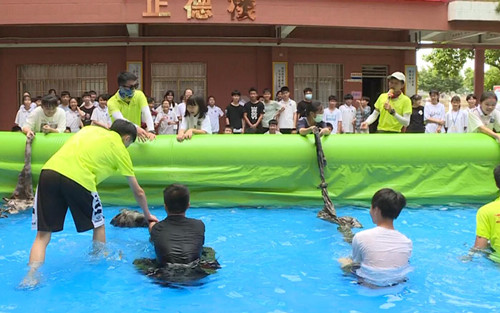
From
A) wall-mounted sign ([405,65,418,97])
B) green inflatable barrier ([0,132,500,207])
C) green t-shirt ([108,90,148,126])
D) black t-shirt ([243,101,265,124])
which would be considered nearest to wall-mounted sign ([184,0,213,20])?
black t-shirt ([243,101,265,124])

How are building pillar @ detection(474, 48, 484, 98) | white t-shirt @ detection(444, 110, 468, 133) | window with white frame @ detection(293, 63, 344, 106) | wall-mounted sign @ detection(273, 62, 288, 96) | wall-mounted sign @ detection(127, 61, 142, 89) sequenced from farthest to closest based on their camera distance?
1. building pillar @ detection(474, 48, 484, 98)
2. window with white frame @ detection(293, 63, 344, 106)
3. wall-mounted sign @ detection(273, 62, 288, 96)
4. wall-mounted sign @ detection(127, 61, 142, 89)
5. white t-shirt @ detection(444, 110, 468, 133)

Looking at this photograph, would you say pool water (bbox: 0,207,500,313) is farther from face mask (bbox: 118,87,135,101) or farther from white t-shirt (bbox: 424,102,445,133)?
white t-shirt (bbox: 424,102,445,133)

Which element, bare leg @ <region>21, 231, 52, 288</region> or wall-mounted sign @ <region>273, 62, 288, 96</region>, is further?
wall-mounted sign @ <region>273, 62, 288, 96</region>

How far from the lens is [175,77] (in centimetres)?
1200

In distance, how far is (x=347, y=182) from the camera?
581 cm

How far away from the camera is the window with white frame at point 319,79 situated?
12438mm

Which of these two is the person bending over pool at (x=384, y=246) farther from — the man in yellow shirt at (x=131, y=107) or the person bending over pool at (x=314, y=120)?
the man in yellow shirt at (x=131, y=107)

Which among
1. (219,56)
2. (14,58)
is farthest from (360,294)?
(14,58)

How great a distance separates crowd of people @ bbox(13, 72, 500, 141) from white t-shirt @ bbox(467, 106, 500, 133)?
11 mm

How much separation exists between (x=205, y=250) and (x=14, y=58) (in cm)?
1017

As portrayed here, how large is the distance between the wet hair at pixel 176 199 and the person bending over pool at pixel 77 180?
1.16 feet

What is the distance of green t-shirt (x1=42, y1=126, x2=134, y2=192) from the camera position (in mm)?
3500

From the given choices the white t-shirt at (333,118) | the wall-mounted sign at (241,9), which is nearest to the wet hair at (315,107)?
the white t-shirt at (333,118)

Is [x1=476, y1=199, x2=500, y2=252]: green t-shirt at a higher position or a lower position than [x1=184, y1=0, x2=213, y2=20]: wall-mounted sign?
lower
